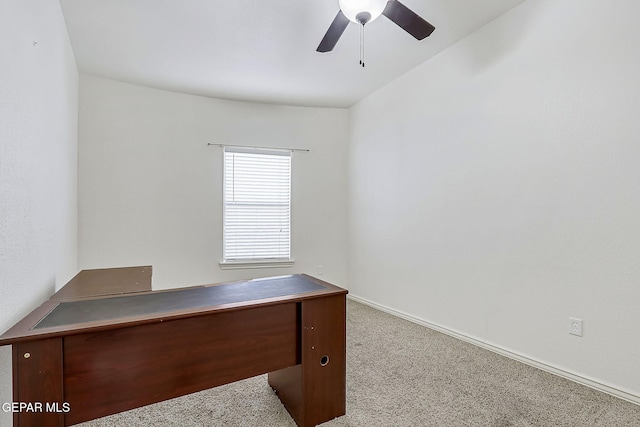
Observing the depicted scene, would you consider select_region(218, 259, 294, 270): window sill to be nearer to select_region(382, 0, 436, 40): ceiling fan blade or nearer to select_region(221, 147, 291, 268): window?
select_region(221, 147, 291, 268): window

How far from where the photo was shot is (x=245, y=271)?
4.08 m

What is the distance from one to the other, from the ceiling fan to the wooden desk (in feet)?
5.18

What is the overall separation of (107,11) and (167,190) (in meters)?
1.89

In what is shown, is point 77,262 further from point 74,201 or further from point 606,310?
point 606,310

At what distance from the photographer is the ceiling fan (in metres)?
1.72

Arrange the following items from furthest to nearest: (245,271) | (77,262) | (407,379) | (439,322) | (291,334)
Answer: (245,271) → (77,262) → (439,322) → (407,379) → (291,334)

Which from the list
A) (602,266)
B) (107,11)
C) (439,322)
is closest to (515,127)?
(602,266)

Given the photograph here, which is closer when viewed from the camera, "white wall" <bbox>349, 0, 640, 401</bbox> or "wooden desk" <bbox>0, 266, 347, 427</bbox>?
"wooden desk" <bbox>0, 266, 347, 427</bbox>

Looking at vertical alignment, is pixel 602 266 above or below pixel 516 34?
below

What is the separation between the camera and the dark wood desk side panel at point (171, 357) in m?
1.16

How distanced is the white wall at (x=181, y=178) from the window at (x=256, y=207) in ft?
0.35

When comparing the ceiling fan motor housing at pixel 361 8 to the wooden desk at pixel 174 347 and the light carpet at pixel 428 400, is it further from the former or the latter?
the light carpet at pixel 428 400

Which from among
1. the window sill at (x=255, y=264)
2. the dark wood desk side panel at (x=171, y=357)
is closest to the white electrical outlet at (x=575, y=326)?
the dark wood desk side panel at (x=171, y=357)

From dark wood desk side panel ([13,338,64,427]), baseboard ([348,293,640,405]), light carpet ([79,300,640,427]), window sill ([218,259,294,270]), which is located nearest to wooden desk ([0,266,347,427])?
dark wood desk side panel ([13,338,64,427])
